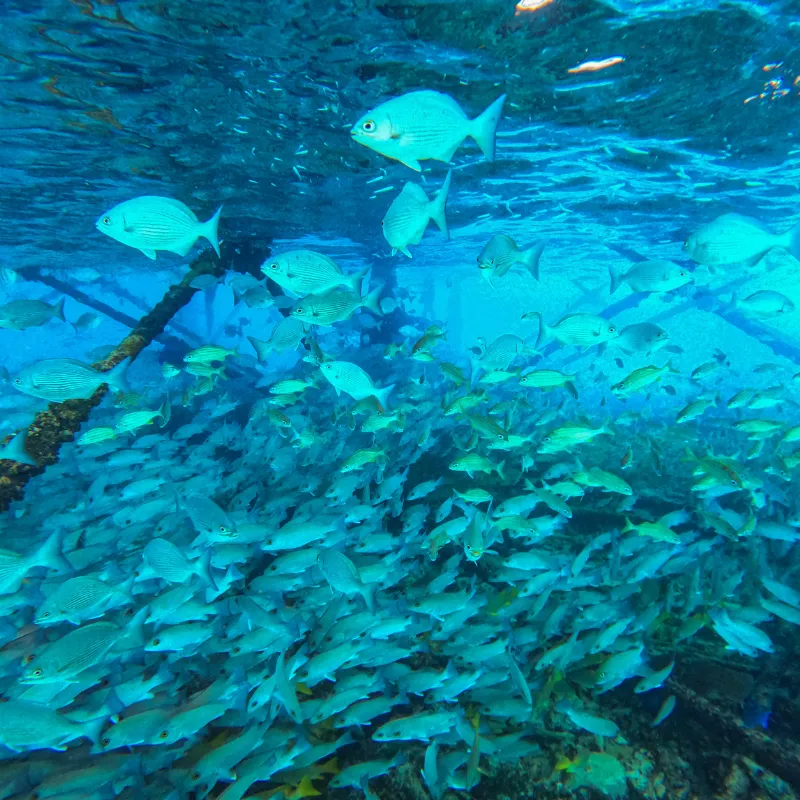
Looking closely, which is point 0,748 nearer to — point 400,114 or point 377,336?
point 400,114

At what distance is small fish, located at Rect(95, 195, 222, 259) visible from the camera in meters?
4.70

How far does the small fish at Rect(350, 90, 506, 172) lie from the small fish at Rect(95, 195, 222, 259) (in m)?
2.18

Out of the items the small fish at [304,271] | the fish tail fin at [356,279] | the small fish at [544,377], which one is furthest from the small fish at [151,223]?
the small fish at [544,377]

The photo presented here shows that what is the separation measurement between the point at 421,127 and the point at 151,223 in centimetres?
299

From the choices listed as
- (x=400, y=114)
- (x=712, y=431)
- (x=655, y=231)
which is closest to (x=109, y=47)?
(x=400, y=114)

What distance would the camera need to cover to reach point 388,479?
6.78 meters

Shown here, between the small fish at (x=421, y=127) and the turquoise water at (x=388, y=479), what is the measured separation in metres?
0.03

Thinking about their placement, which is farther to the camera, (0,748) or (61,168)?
(61,168)

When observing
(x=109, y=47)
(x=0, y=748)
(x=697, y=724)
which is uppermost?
(x=109, y=47)

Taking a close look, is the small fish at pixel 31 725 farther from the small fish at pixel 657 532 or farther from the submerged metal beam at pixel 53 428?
the small fish at pixel 657 532

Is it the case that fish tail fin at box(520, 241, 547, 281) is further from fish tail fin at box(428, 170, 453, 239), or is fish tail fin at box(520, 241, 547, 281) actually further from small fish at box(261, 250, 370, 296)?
small fish at box(261, 250, 370, 296)

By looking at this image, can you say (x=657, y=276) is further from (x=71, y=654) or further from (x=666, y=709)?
(x=71, y=654)

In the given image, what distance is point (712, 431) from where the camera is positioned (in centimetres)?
1337

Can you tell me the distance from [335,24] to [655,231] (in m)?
19.5
